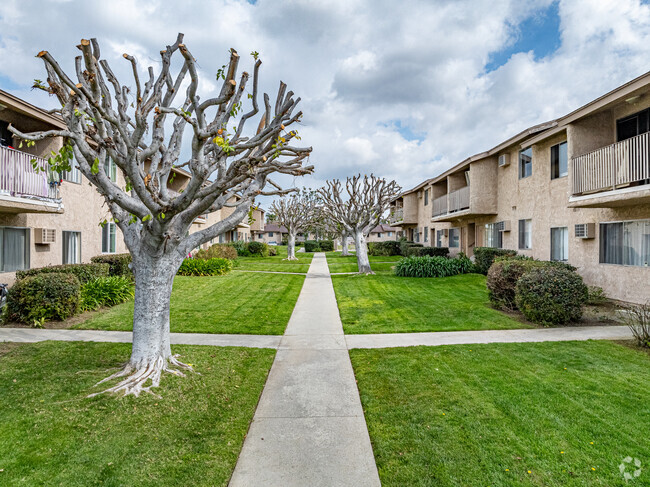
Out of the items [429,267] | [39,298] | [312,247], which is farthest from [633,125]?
[312,247]

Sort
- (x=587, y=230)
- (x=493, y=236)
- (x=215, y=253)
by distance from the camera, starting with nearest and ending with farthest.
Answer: (x=587, y=230), (x=493, y=236), (x=215, y=253)

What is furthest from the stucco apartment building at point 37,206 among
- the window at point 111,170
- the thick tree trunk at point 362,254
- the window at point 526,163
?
the window at point 526,163

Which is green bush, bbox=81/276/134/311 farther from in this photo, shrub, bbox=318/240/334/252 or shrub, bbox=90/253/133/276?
shrub, bbox=318/240/334/252

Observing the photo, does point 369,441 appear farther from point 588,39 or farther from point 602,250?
point 588,39

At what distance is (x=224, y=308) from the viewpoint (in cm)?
1113

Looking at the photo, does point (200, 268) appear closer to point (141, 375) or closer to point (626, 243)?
point (141, 375)

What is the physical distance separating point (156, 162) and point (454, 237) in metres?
22.6

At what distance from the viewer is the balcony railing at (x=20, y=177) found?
29.8 ft

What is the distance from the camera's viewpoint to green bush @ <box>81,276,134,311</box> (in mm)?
10328

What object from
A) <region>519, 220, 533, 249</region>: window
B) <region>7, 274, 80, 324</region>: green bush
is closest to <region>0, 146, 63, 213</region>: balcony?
<region>7, 274, 80, 324</region>: green bush

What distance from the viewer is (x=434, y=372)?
5.86 m

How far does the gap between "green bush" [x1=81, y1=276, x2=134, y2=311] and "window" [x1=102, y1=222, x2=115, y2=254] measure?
4.13 m

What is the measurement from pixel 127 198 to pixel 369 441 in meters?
4.35

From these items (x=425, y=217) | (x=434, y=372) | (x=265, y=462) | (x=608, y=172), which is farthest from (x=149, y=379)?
(x=425, y=217)
